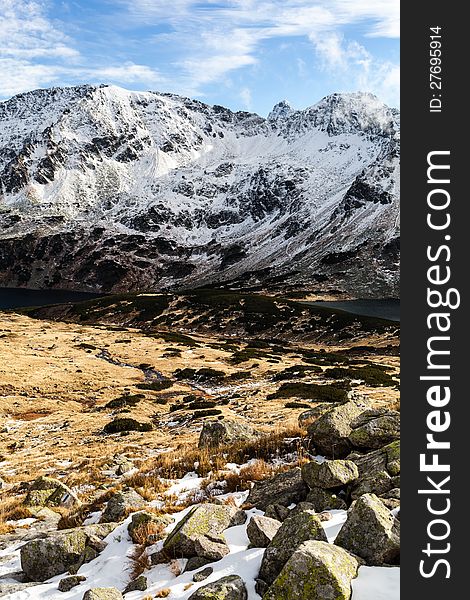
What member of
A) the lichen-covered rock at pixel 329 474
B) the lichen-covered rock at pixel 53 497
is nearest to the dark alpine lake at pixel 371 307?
the lichen-covered rock at pixel 53 497

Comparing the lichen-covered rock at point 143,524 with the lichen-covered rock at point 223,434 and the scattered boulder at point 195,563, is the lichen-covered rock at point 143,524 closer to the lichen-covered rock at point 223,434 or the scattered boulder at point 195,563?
the scattered boulder at point 195,563

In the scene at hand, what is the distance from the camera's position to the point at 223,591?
6.04 metres

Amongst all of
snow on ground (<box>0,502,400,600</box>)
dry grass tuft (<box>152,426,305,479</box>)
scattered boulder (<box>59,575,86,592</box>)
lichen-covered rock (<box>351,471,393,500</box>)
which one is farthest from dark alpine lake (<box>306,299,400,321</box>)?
scattered boulder (<box>59,575,86,592</box>)

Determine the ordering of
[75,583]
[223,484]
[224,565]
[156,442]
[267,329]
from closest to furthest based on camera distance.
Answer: [224,565]
[75,583]
[223,484]
[156,442]
[267,329]

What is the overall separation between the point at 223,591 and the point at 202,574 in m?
1.02

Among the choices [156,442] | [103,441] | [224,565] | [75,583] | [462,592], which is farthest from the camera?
[103,441]

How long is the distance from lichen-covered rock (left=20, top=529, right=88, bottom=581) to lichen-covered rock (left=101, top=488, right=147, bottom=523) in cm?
149

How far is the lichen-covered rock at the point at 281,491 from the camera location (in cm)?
947

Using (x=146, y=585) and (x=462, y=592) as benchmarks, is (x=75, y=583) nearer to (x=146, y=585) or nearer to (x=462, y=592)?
(x=146, y=585)

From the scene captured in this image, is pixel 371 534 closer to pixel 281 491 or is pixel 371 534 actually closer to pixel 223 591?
pixel 223 591

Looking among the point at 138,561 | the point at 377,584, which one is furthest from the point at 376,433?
the point at 138,561

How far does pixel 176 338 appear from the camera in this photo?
3145 inches

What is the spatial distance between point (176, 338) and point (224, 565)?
2896 inches

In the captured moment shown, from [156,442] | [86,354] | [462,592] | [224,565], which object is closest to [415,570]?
[462,592]
